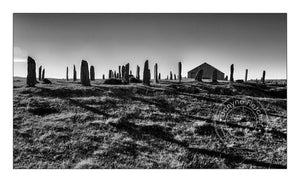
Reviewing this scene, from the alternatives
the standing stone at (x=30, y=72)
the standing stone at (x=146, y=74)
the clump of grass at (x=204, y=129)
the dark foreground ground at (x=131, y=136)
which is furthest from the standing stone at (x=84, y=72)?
the clump of grass at (x=204, y=129)

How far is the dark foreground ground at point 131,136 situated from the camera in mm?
6637

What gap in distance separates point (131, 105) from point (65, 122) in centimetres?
421

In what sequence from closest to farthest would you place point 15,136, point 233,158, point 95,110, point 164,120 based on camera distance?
1. point 233,158
2. point 15,136
3. point 164,120
4. point 95,110

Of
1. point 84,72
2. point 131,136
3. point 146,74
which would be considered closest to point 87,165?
point 131,136

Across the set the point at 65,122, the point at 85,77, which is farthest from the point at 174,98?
the point at 85,77

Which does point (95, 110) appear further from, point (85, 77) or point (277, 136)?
point (277, 136)

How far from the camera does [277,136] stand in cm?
852

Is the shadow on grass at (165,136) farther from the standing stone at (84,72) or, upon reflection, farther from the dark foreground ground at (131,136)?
the standing stone at (84,72)

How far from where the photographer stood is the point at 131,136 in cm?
809

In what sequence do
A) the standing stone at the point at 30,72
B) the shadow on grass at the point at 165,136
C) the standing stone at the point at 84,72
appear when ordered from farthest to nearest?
the standing stone at the point at 84,72
the standing stone at the point at 30,72
the shadow on grass at the point at 165,136

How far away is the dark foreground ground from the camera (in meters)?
6.64

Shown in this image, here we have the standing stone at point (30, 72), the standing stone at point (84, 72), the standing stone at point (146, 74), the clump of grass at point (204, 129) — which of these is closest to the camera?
the clump of grass at point (204, 129)

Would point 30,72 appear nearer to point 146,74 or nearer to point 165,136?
point 146,74

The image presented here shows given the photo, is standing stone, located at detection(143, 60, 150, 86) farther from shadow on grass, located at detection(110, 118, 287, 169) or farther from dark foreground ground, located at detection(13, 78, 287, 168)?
shadow on grass, located at detection(110, 118, 287, 169)
